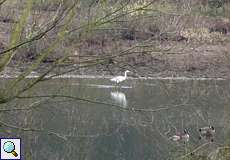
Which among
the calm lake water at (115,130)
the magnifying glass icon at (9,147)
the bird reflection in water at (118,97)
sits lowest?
the bird reflection in water at (118,97)

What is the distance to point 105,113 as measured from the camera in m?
15.4

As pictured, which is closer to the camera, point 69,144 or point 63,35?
point 63,35

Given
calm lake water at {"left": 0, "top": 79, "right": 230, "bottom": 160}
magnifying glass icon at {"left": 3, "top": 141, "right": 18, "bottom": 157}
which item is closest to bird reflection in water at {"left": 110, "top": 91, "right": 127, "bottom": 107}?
calm lake water at {"left": 0, "top": 79, "right": 230, "bottom": 160}

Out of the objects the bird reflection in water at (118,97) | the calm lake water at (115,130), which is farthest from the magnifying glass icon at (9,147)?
the bird reflection in water at (118,97)

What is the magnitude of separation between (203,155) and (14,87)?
3276 millimetres

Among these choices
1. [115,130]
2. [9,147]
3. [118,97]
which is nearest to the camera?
[9,147]

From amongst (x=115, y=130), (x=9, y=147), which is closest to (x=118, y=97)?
(x=115, y=130)

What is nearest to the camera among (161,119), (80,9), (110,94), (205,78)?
(80,9)

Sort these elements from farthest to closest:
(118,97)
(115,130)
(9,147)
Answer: (118,97) < (115,130) < (9,147)

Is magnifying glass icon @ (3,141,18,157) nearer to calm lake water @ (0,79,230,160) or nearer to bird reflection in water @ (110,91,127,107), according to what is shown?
calm lake water @ (0,79,230,160)

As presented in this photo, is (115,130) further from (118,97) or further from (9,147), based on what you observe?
(9,147)

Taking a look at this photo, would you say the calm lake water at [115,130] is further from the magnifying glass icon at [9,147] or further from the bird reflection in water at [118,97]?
the magnifying glass icon at [9,147]

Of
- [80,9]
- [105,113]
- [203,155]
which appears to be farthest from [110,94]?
[80,9]

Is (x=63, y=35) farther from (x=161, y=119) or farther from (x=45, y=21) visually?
(x=161, y=119)
